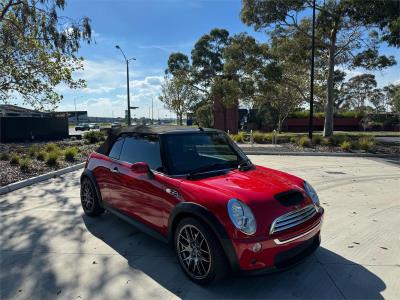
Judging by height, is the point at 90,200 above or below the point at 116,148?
below

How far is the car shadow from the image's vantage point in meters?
3.19

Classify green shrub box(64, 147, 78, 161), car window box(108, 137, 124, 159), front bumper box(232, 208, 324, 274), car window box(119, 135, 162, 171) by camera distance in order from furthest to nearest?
green shrub box(64, 147, 78, 161), car window box(108, 137, 124, 159), car window box(119, 135, 162, 171), front bumper box(232, 208, 324, 274)

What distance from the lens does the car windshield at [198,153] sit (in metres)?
3.98

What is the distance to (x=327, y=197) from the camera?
6.74 metres

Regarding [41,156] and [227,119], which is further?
[227,119]

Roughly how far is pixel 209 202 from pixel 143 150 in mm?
1548

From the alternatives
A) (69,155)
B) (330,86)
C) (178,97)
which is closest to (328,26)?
(330,86)

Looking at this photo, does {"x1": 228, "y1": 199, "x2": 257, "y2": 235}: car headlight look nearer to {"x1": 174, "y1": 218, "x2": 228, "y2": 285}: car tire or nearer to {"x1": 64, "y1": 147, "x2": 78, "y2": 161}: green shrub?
{"x1": 174, "y1": 218, "x2": 228, "y2": 285}: car tire

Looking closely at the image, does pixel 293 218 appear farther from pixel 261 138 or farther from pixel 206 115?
pixel 206 115

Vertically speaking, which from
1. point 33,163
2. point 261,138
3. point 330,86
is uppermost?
point 330,86

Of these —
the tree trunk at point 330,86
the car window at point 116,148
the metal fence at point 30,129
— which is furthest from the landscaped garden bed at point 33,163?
the tree trunk at point 330,86

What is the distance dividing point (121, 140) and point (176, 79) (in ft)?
111

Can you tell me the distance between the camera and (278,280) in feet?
11.3

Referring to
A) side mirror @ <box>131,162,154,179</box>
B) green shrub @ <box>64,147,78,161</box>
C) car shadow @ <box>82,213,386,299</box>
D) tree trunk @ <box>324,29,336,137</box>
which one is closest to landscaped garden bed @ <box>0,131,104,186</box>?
green shrub @ <box>64,147,78,161</box>
